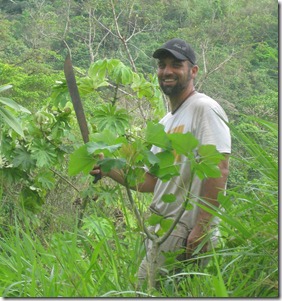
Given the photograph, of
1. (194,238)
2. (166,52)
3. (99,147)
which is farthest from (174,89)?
(99,147)

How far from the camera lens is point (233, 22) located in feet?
66.4

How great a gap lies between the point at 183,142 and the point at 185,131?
1.49ft

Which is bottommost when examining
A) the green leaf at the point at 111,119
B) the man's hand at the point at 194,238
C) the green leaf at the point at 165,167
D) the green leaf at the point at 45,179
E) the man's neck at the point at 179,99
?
the green leaf at the point at 45,179

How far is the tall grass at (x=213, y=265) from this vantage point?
1.79 meters

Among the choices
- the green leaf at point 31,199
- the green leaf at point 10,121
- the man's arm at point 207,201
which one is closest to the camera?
the man's arm at point 207,201

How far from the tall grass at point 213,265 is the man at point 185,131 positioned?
73 millimetres

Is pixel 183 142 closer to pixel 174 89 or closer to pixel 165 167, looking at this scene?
pixel 165 167

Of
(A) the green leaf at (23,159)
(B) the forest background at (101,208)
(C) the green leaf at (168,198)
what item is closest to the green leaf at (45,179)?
(B) the forest background at (101,208)

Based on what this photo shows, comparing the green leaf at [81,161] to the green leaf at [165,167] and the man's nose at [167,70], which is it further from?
the man's nose at [167,70]

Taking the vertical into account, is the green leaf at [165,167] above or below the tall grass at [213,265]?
above

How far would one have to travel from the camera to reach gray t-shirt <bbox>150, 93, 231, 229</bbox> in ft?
7.56

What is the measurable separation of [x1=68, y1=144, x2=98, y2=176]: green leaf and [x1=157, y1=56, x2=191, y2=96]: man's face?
0.63 metres

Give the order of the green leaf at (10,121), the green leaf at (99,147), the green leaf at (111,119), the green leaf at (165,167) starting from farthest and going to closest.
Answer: the green leaf at (111,119) → the green leaf at (10,121) → the green leaf at (165,167) → the green leaf at (99,147)

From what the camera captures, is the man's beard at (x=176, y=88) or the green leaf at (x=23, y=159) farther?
the green leaf at (x=23, y=159)
